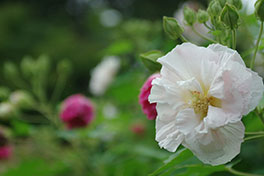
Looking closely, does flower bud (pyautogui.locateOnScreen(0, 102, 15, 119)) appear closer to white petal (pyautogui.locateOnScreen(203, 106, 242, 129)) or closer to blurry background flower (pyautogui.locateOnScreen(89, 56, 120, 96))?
blurry background flower (pyautogui.locateOnScreen(89, 56, 120, 96))

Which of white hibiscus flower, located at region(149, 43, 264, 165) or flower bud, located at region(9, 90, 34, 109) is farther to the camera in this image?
flower bud, located at region(9, 90, 34, 109)

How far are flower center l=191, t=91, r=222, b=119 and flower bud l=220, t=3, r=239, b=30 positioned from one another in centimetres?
13

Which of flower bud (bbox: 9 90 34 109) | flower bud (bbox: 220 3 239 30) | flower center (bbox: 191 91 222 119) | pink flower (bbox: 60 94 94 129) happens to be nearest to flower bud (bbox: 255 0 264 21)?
flower bud (bbox: 220 3 239 30)

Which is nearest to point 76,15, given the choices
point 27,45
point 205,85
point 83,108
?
point 27,45

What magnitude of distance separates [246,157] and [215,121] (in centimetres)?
85

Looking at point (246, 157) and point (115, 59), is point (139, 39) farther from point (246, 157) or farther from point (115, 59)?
point (246, 157)

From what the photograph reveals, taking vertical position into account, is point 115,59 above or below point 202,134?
above

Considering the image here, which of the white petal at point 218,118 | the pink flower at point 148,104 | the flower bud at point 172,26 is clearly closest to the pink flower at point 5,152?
the pink flower at point 148,104

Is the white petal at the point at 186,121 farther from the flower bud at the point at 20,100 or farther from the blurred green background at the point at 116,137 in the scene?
the flower bud at the point at 20,100

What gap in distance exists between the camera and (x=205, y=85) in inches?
24.4

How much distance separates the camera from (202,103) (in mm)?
628

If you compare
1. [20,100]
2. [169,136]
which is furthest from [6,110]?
[169,136]

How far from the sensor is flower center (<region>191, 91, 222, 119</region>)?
62cm

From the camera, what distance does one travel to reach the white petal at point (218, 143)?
58cm
